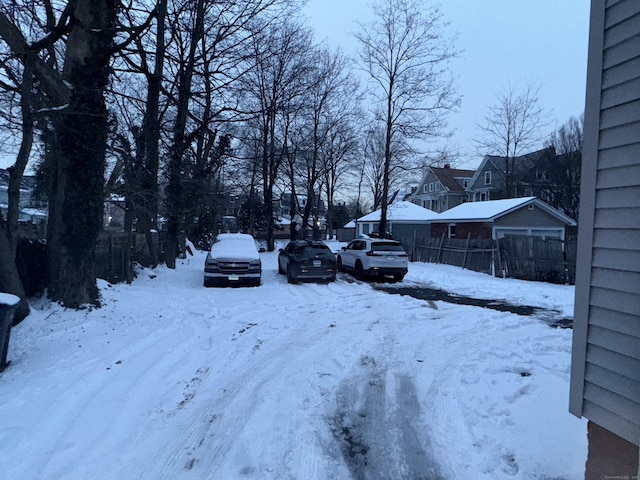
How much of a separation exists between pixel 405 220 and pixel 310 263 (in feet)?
88.2

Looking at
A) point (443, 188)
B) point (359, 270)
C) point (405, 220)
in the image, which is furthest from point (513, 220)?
point (443, 188)

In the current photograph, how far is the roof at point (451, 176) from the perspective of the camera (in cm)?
5712

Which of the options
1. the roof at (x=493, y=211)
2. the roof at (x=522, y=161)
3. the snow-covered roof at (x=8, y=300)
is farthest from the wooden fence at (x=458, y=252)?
the roof at (x=522, y=161)

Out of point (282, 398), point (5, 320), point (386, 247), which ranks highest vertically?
point (386, 247)

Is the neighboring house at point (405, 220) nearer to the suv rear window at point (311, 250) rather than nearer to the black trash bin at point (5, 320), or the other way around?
the suv rear window at point (311, 250)

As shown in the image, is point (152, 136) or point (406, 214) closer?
point (152, 136)

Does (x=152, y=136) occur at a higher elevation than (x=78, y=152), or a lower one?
higher

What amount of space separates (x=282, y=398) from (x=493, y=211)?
88.9 ft

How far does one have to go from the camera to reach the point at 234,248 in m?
15.0

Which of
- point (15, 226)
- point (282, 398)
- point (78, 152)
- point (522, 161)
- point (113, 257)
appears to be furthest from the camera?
point (522, 161)

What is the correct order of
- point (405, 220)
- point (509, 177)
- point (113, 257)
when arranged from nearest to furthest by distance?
point (113, 257) < point (405, 220) < point (509, 177)

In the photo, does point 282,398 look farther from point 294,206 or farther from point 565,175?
point 565,175

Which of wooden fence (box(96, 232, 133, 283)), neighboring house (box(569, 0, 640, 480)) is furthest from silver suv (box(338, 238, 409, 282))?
neighboring house (box(569, 0, 640, 480))

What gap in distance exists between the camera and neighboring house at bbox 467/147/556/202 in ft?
143
